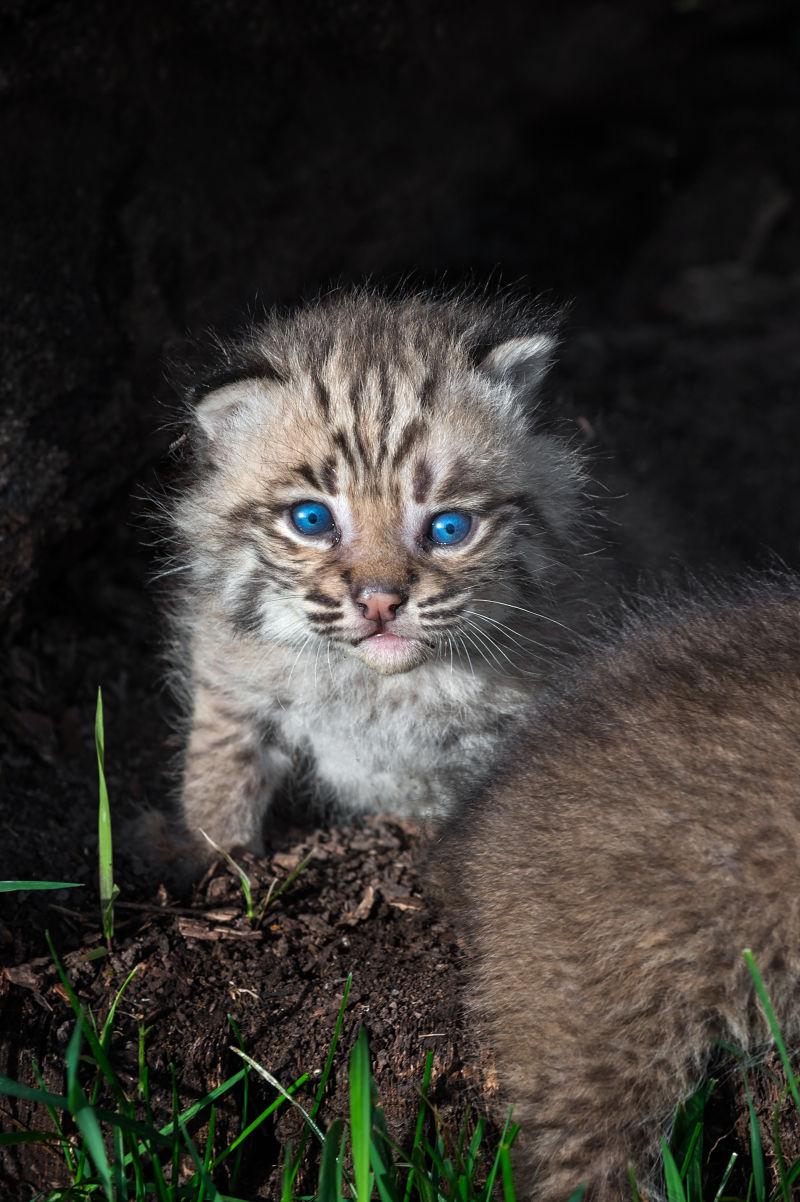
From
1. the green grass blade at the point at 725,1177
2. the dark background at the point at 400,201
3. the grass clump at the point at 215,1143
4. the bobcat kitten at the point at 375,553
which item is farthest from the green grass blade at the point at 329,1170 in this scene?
the dark background at the point at 400,201

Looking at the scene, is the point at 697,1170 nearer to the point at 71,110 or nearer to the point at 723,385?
the point at 71,110

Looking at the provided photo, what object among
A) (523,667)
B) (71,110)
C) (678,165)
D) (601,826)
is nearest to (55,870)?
(523,667)

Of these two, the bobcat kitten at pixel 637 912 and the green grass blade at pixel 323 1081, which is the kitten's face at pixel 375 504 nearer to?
the bobcat kitten at pixel 637 912

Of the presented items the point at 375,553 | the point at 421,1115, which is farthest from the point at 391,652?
the point at 421,1115

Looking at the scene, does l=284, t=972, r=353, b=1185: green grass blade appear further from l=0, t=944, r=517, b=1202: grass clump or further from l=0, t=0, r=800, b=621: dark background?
l=0, t=0, r=800, b=621: dark background

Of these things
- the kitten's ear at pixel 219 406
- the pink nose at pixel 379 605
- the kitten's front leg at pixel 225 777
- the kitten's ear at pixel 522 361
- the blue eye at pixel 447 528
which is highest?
the kitten's ear at pixel 522 361
